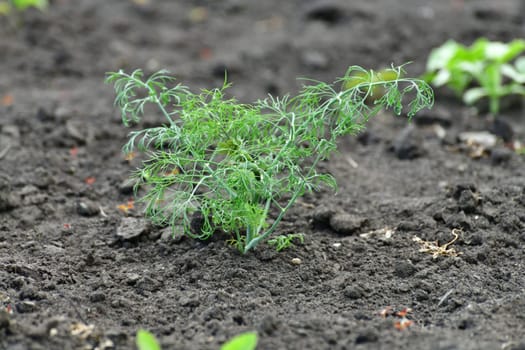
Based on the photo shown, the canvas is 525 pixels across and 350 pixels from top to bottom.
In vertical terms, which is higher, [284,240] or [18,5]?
[18,5]

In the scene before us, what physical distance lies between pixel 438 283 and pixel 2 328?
1844 millimetres

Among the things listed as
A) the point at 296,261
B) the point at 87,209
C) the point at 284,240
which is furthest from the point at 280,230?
the point at 87,209

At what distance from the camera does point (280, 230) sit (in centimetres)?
391

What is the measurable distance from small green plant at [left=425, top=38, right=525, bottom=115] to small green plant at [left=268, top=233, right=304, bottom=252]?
234cm

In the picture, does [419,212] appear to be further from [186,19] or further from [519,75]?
[186,19]

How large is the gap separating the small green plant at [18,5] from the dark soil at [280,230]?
0.35 m

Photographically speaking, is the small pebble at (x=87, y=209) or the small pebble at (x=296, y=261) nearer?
the small pebble at (x=296, y=261)

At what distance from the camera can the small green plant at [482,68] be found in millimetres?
5551

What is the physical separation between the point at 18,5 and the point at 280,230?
420 cm

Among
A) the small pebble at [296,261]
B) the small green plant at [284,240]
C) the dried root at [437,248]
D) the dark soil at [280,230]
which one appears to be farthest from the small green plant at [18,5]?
the dried root at [437,248]

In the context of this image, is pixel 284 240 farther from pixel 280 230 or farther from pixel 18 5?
pixel 18 5

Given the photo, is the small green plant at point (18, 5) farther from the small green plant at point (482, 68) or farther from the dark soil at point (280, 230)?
the small green plant at point (482, 68)

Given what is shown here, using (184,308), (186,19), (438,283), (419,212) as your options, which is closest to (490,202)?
(419,212)

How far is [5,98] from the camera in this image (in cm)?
606
